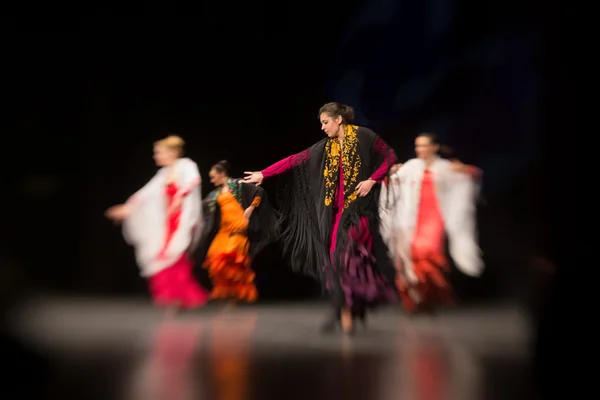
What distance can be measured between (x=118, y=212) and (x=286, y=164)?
1.02 metres

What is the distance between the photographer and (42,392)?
105 inches

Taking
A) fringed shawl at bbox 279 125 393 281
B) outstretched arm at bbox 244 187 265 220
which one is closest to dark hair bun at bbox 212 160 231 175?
outstretched arm at bbox 244 187 265 220

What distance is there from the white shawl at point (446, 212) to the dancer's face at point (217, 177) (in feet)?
3.20

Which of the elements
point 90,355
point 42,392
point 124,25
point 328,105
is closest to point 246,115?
point 328,105

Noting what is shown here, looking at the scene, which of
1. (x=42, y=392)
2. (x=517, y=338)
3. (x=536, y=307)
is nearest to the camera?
(x=42, y=392)

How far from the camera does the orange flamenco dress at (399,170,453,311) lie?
3.70 metres

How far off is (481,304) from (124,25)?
259 cm

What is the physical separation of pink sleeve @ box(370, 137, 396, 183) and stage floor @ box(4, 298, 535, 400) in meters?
0.82

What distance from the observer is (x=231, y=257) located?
3742 millimetres

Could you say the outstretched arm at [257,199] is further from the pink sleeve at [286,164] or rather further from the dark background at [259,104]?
the pink sleeve at [286,164]

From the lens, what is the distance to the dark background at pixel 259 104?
145 inches

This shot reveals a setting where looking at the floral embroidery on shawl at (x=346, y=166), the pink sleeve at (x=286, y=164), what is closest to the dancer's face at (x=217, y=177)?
the pink sleeve at (x=286, y=164)

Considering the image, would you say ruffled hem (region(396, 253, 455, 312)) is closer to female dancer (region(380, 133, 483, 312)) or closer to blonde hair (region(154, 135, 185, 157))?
female dancer (region(380, 133, 483, 312))

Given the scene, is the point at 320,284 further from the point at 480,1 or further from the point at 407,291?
the point at 480,1
